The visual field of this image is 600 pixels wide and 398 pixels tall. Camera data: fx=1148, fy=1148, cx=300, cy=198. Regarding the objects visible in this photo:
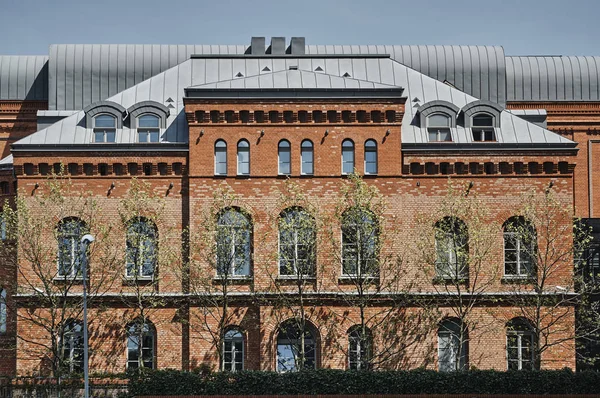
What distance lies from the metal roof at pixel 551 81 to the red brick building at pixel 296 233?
34.4ft

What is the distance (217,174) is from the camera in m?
52.8

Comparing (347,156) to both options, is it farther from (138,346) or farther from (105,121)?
(138,346)

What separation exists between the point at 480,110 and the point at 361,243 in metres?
9.95

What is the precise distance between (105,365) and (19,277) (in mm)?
5654

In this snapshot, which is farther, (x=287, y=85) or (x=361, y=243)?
(x=287, y=85)

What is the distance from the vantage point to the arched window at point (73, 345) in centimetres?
5081

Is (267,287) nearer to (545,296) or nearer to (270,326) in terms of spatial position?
(270,326)

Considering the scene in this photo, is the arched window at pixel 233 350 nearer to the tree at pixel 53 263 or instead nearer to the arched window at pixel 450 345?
the tree at pixel 53 263

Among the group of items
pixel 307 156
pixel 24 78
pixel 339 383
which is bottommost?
pixel 339 383

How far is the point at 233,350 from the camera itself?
5178 cm

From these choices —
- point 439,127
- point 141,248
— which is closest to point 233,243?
point 141,248

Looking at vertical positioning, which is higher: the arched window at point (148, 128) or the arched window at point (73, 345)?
the arched window at point (148, 128)

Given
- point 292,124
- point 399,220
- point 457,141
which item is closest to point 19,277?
point 292,124

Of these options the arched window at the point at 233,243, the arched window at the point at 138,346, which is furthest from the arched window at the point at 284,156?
the arched window at the point at 138,346
